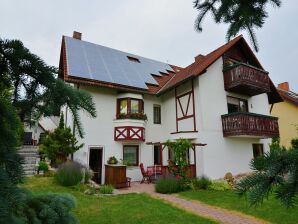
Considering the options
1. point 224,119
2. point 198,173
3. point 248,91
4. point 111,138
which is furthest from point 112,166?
point 248,91

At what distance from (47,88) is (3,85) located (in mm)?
257

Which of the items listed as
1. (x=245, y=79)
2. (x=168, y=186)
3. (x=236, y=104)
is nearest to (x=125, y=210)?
(x=168, y=186)

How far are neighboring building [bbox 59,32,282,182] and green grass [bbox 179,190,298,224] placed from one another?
2.97m

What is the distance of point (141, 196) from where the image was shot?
10.3m

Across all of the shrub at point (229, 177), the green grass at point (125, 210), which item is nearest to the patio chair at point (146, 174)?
the green grass at point (125, 210)

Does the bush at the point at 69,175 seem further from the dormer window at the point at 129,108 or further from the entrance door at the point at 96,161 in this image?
the dormer window at the point at 129,108

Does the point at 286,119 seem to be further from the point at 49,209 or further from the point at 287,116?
the point at 49,209

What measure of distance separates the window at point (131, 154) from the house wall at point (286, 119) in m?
16.1

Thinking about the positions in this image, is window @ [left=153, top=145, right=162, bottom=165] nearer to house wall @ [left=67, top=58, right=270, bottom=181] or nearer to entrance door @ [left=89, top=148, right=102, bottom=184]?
house wall @ [left=67, top=58, right=270, bottom=181]

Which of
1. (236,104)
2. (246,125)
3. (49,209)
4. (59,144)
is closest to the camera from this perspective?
(49,209)

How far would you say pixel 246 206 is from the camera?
316 inches

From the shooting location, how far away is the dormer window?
15.5 meters

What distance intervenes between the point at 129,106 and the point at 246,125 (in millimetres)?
7761

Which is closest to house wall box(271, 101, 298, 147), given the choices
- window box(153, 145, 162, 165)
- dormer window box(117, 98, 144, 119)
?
window box(153, 145, 162, 165)
